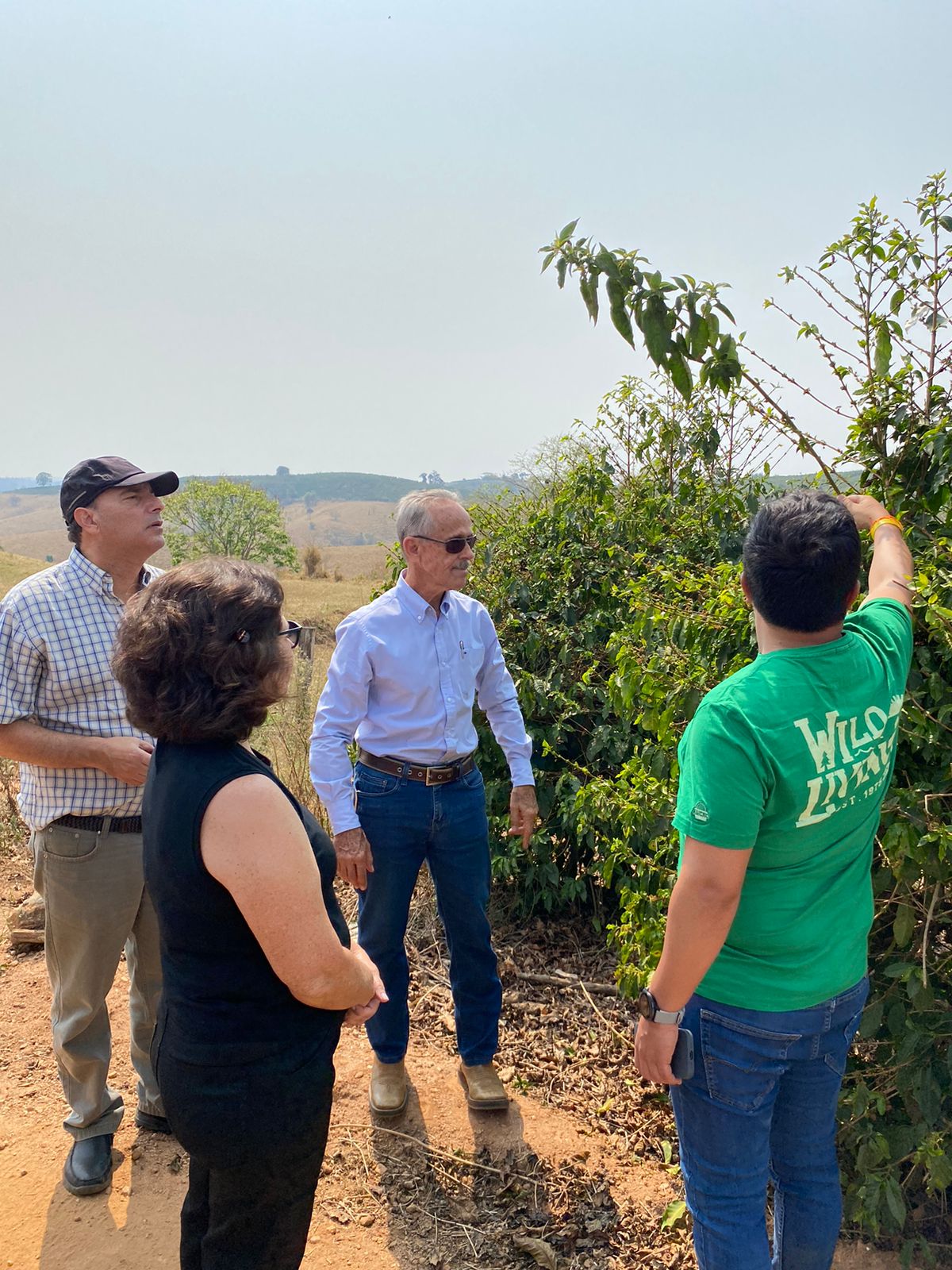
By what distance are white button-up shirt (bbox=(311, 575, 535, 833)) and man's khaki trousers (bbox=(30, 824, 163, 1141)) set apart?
0.72 m

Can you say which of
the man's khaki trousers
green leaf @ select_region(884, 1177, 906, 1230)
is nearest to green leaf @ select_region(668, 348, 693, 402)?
green leaf @ select_region(884, 1177, 906, 1230)

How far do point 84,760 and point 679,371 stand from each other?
2153 millimetres

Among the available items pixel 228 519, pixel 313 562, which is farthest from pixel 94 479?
pixel 313 562

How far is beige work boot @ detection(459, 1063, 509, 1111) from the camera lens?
348cm

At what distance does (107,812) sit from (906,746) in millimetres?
2467

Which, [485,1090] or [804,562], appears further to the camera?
[485,1090]

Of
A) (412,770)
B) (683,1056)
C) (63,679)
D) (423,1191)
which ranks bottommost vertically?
(423,1191)

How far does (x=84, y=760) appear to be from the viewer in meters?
2.99

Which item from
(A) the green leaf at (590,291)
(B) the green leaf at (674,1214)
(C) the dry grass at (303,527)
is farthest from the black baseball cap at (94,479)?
(C) the dry grass at (303,527)

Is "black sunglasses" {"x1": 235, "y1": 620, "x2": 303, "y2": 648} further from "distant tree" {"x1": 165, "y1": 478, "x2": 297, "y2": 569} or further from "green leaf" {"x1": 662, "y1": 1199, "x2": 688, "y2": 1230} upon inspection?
"distant tree" {"x1": 165, "y1": 478, "x2": 297, "y2": 569}

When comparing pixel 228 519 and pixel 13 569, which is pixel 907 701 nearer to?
pixel 228 519

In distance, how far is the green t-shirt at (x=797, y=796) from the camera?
172 cm

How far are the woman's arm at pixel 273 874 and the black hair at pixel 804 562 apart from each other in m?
1.00

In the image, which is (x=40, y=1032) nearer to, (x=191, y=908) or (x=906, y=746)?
(x=191, y=908)
